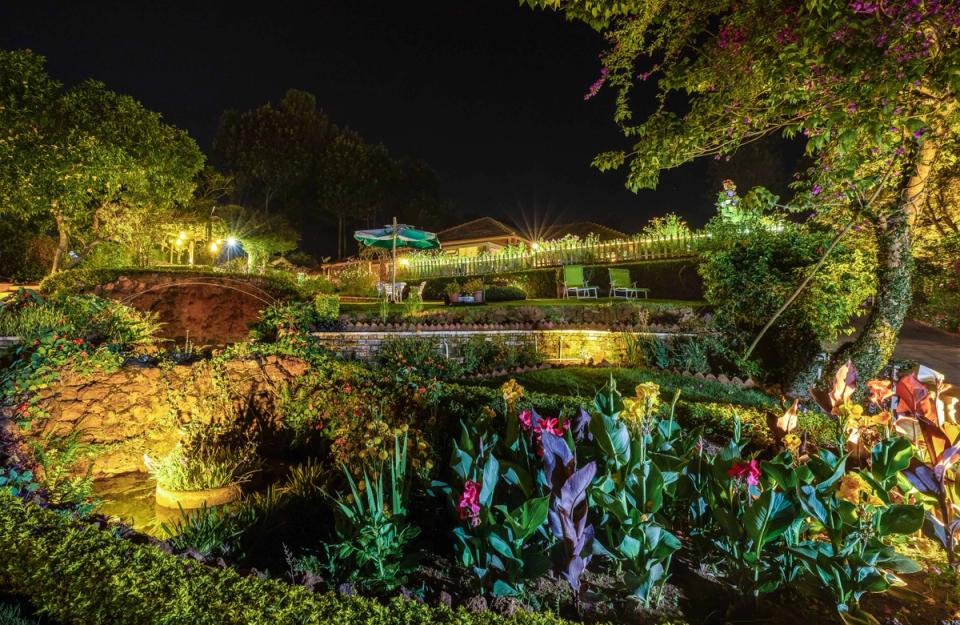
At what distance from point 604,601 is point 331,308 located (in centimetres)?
674

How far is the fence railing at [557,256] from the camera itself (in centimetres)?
1337

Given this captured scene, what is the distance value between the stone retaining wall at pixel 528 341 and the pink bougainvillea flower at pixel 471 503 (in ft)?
17.4

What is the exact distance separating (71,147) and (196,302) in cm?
436

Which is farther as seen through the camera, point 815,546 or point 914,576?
point 914,576

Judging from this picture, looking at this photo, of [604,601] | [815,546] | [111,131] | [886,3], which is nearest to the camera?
[815,546]

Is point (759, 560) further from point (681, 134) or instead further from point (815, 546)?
point (681, 134)

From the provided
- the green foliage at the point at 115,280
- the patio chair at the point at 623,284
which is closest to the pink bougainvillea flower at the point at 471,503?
the green foliage at the point at 115,280

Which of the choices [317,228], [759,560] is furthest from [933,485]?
[317,228]

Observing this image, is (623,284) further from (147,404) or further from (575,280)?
(147,404)

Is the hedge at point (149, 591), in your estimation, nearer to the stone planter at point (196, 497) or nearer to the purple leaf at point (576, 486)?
the purple leaf at point (576, 486)

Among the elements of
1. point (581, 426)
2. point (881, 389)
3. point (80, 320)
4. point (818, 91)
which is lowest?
point (581, 426)

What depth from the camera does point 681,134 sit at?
15.0 ft

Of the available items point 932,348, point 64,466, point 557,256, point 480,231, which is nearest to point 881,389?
point 64,466

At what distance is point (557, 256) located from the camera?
16.0 metres
